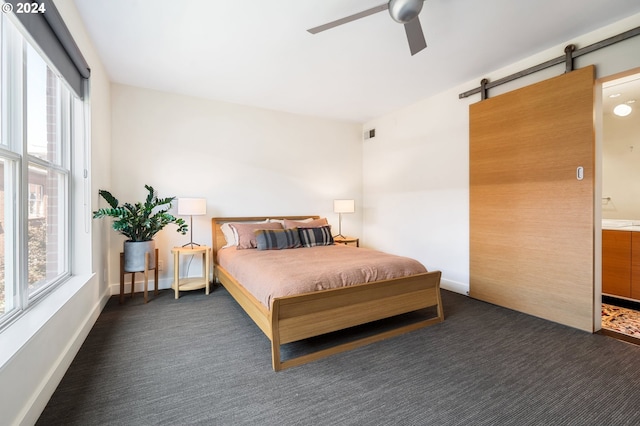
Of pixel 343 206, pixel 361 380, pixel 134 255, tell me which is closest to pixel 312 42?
pixel 343 206

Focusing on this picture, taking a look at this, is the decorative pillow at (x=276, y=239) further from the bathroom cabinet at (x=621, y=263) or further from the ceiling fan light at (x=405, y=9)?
the bathroom cabinet at (x=621, y=263)

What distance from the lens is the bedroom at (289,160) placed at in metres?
3.12

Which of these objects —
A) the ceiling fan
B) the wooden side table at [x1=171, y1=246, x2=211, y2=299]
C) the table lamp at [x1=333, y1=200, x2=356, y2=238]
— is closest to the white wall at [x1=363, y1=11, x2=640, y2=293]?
the table lamp at [x1=333, y1=200, x2=356, y2=238]

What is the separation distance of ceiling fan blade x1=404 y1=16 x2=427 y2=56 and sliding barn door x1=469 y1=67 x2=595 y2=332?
150cm

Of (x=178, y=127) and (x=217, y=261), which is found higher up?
(x=178, y=127)

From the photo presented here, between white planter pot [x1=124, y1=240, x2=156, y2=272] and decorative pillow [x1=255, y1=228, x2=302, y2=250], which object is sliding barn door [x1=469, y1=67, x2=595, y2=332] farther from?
white planter pot [x1=124, y1=240, x2=156, y2=272]

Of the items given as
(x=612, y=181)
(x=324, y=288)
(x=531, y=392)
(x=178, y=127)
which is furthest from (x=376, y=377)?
(x=612, y=181)

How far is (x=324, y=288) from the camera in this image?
7.14ft

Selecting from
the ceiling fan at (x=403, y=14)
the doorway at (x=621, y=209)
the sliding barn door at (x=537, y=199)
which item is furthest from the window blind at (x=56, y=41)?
the doorway at (x=621, y=209)

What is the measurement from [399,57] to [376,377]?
295cm

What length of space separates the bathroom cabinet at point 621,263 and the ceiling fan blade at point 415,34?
10.5 ft

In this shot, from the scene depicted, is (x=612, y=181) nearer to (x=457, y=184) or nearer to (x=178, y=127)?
(x=457, y=184)

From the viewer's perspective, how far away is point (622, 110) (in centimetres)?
362

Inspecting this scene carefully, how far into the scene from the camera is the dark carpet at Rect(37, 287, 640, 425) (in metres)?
1.48
